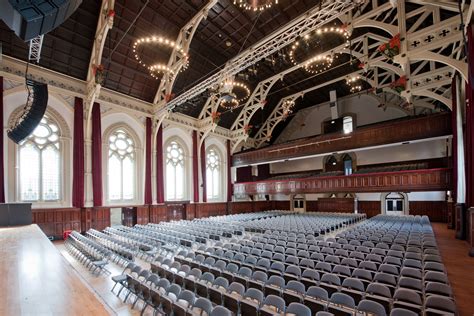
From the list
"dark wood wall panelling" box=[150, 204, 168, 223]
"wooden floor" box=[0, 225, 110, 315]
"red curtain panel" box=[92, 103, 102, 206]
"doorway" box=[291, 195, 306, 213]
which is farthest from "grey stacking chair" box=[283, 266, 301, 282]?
"doorway" box=[291, 195, 306, 213]

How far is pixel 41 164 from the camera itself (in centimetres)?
1476

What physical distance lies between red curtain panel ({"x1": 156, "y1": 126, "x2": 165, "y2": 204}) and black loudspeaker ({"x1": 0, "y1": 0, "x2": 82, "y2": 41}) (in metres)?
16.8

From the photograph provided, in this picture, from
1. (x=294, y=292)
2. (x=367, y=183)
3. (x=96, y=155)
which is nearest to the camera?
(x=294, y=292)

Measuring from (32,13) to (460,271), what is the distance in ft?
36.1

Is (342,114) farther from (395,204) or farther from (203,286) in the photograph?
(203,286)

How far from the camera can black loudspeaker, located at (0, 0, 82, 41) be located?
10.0ft

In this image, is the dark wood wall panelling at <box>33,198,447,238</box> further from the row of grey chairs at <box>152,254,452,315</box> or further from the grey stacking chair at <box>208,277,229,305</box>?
the grey stacking chair at <box>208,277,229,305</box>

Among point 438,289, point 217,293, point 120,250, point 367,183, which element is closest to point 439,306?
point 438,289

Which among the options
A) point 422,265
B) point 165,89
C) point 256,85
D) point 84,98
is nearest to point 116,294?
point 422,265

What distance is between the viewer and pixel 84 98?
16.3 metres

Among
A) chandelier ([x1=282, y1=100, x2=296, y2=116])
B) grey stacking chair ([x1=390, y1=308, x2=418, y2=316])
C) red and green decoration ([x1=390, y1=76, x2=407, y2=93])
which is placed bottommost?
grey stacking chair ([x1=390, y1=308, x2=418, y2=316])

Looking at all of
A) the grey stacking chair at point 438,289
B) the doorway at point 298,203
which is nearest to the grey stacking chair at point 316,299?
the grey stacking chair at point 438,289

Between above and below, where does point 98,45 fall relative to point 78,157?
above

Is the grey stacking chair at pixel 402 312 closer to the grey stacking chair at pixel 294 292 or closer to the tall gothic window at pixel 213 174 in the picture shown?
the grey stacking chair at pixel 294 292
